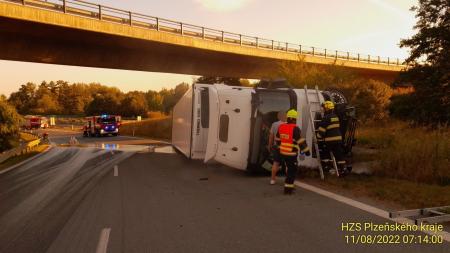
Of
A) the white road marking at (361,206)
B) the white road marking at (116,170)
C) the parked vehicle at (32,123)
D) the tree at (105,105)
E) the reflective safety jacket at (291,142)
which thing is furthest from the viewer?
the tree at (105,105)

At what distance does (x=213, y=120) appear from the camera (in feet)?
34.3

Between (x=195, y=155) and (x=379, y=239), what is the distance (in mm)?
7242

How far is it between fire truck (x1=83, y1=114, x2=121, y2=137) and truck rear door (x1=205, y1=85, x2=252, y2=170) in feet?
100

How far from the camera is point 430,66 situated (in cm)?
2250

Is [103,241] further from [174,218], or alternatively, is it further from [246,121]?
[246,121]

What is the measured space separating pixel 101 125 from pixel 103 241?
35390 millimetres

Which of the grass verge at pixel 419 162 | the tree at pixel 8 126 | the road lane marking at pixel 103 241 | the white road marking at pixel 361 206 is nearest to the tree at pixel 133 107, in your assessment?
the tree at pixel 8 126

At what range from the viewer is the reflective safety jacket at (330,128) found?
8.94 metres

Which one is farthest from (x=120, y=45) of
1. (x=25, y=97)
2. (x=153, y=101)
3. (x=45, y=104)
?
(x=25, y=97)

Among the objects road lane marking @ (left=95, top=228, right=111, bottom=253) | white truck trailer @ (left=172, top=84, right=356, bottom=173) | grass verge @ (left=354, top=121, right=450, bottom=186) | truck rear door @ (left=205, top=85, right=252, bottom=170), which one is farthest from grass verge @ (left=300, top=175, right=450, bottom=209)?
road lane marking @ (left=95, top=228, right=111, bottom=253)

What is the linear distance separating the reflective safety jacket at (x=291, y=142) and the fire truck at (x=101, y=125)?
3361 cm

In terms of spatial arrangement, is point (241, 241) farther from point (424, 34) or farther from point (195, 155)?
point (424, 34)

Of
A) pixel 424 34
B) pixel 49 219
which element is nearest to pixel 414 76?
pixel 424 34

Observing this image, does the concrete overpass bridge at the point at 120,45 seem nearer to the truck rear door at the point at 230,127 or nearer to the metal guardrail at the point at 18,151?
the metal guardrail at the point at 18,151
